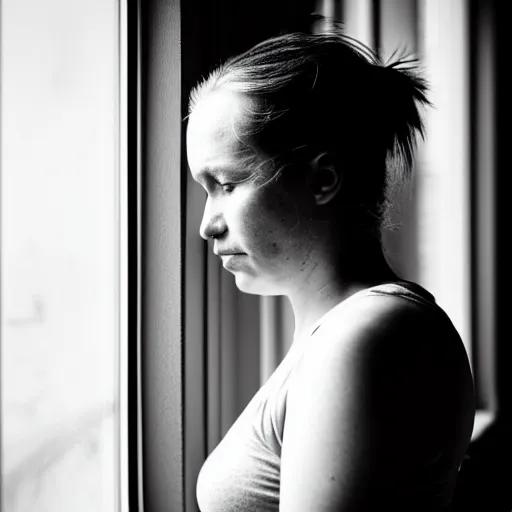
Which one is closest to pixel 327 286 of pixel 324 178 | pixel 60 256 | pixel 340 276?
pixel 340 276

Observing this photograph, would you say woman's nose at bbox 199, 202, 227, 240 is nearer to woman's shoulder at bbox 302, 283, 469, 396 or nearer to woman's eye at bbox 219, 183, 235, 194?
woman's eye at bbox 219, 183, 235, 194

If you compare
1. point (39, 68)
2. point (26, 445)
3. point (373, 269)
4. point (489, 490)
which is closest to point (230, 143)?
point (373, 269)

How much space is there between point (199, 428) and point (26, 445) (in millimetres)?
289

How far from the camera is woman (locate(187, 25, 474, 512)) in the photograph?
50 centimetres

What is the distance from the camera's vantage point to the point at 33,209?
766mm

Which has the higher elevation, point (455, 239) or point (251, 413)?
point (455, 239)

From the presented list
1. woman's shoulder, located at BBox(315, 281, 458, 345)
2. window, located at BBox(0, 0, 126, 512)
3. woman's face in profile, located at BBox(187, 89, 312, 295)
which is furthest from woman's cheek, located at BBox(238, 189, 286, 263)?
window, located at BBox(0, 0, 126, 512)

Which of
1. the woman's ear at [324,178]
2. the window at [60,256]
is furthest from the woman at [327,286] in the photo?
the window at [60,256]

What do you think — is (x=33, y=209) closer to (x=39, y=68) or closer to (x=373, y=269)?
(x=39, y=68)

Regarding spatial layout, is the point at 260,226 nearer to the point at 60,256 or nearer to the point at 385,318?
the point at 385,318

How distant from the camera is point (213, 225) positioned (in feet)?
2.16

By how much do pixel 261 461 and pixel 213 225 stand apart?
0.26 m

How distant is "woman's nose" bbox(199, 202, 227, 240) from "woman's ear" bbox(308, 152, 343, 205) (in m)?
0.11

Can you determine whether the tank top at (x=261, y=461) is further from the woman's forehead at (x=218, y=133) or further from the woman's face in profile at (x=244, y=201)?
the woman's forehead at (x=218, y=133)
